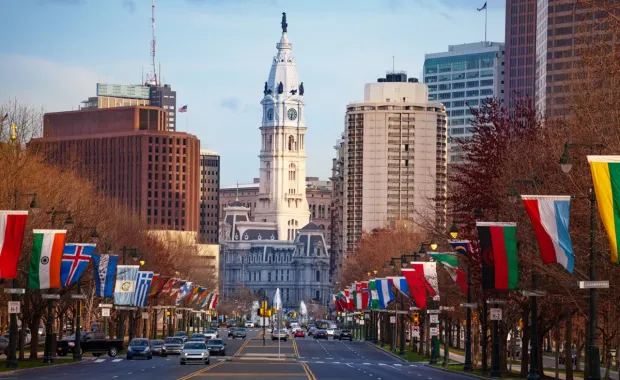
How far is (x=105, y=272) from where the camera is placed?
95.9m

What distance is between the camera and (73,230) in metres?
100

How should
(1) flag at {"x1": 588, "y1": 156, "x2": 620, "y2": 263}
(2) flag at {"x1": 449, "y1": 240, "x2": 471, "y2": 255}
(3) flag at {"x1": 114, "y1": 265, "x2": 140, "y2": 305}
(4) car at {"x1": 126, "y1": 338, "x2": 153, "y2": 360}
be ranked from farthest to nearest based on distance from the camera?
(3) flag at {"x1": 114, "y1": 265, "x2": 140, "y2": 305} < (4) car at {"x1": 126, "y1": 338, "x2": 153, "y2": 360} < (2) flag at {"x1": 449, "y1": 240, "x2": 471, "y2": 255} < (1) flag at {"x1": 588, "y1": 156, "x2": 620, "y2": 263}

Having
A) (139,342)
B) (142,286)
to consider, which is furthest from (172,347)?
(139,342)

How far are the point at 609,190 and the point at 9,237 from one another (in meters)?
29.4

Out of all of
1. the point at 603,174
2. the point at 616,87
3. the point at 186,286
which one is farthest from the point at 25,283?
the point at 186,286

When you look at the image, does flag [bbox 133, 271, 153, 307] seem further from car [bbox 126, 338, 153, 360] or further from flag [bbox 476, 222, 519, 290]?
flag [bbox 476, 222, 519, 290]

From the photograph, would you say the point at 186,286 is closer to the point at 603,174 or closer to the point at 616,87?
the point at 616,87

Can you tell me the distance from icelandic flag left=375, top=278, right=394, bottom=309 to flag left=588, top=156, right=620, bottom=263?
73.1 m

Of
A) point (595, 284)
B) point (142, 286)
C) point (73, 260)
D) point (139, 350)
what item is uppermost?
point (595, 284)

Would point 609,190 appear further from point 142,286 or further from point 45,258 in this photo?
point 142,286

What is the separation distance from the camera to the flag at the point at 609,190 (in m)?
47.5

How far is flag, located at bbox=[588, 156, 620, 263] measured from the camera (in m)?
47.5

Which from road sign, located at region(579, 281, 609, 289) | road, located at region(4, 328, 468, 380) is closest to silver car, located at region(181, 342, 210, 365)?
road, located at region(4, 328, 468, 380)

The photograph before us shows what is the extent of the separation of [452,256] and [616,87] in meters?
28.9
